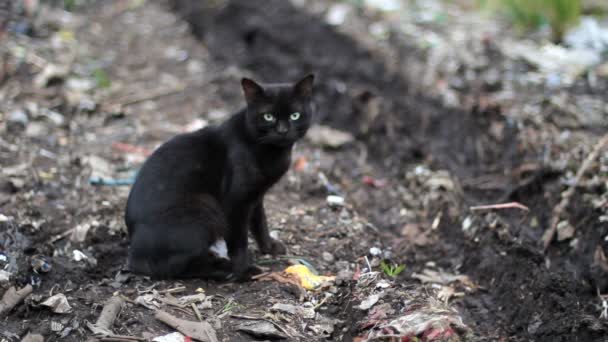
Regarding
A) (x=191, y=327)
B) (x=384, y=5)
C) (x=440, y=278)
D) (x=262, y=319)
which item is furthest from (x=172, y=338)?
(x=384, y=5)

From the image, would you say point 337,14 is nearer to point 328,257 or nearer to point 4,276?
point 328,257

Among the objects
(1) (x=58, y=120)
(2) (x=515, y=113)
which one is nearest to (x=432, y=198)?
(2) (x=515, y=113)

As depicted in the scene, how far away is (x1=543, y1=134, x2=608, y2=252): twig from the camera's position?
455cm

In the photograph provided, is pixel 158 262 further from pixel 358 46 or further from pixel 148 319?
pixel 358 46

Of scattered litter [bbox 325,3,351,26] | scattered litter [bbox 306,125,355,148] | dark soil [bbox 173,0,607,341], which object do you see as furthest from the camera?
scattered litter [bbox 325,3,351,26]

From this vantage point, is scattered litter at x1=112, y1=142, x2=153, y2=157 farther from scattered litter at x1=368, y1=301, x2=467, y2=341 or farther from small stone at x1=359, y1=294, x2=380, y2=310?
scattered litter at x1=368, y1=301, x2=467, y2=341

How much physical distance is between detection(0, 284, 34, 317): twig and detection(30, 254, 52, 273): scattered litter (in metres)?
0.31

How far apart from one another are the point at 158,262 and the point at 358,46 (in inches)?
182

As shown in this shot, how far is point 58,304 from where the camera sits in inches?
136

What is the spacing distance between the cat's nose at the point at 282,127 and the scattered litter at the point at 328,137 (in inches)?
94.2

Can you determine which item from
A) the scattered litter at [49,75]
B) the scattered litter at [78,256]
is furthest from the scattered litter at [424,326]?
the scattered litter at [49,75]

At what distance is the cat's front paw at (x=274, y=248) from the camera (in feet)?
14.2

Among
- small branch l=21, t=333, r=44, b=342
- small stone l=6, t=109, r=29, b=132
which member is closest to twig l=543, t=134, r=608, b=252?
small branch l=21, t=333, r=44, b=342

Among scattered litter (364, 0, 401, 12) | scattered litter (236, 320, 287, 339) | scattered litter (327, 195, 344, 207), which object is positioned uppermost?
scattered litter (364, 0, 401, 12)
